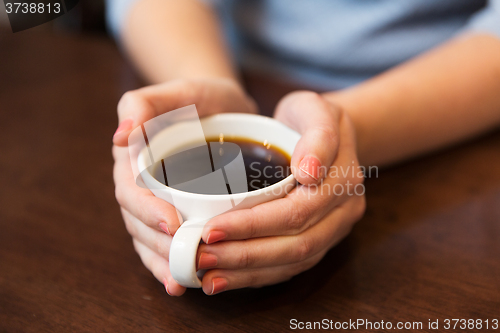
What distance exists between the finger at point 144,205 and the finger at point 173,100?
5 centimetres

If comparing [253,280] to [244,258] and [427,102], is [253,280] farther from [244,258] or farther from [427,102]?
[427,102]

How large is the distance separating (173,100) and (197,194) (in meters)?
0.21

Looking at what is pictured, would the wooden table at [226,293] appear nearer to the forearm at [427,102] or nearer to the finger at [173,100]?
the forearm at [427,102]

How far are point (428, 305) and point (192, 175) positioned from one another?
289 mm

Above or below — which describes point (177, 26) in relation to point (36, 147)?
above

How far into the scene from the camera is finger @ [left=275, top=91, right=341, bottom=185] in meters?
0.41

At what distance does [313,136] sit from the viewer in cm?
44

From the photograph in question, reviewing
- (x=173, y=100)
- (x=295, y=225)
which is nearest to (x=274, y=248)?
(x=295, y=225)

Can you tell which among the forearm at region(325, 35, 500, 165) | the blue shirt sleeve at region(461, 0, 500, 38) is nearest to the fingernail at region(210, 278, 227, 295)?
the forearm at region(325, 35, 500, 165)

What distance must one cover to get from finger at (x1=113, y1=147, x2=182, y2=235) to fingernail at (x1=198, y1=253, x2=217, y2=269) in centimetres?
4

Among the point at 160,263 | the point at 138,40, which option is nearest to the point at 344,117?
the point at 160,263

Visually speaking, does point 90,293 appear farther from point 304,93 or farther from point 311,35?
point 311,35

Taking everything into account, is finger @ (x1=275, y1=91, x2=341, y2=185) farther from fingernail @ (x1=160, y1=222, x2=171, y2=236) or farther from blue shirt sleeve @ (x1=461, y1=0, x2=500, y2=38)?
blue shirt sleeve @ (x1=461, y1=0, x2=500, y2=38)

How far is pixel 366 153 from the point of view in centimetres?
66
